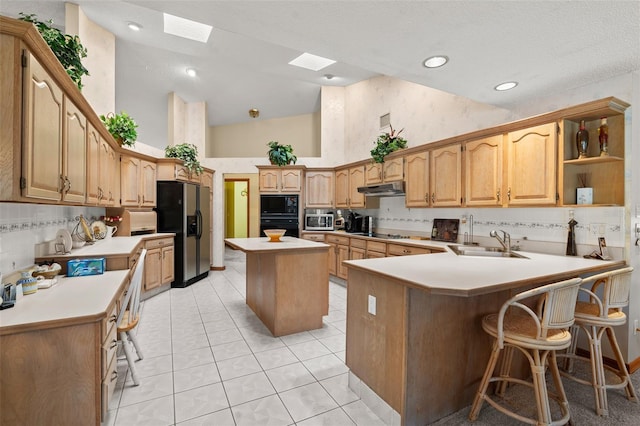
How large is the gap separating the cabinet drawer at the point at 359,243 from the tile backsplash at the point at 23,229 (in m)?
3.77

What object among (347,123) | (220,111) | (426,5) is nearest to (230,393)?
(426,5)

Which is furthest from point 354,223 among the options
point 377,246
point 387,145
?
point 387,145

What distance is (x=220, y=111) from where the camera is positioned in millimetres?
6691

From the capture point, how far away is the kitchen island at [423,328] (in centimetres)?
166

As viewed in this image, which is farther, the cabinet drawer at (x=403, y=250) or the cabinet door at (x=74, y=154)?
the cabinet drawer at (x=403, y=250)

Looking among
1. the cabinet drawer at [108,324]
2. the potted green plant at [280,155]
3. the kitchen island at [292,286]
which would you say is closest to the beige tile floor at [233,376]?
the kitchen island at [292,286]

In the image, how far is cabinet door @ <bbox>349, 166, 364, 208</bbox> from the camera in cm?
525

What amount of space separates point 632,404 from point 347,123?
18.0ft

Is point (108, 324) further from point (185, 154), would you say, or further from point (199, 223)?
point (185, 154)

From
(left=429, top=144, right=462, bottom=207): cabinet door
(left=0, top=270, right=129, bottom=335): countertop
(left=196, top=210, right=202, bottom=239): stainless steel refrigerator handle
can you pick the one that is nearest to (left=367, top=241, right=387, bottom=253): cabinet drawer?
(left=429, top=144, right=462, bottom=207): cabinet door

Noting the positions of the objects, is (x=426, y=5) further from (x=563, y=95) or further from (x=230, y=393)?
(x=230, y=393)

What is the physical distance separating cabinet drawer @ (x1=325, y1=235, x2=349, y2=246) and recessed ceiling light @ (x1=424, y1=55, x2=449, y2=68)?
10.8ft

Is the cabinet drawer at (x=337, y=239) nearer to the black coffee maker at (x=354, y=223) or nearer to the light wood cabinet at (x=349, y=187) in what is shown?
the black coffee maker at (x=354, y=223)

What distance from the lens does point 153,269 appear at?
170 inches
